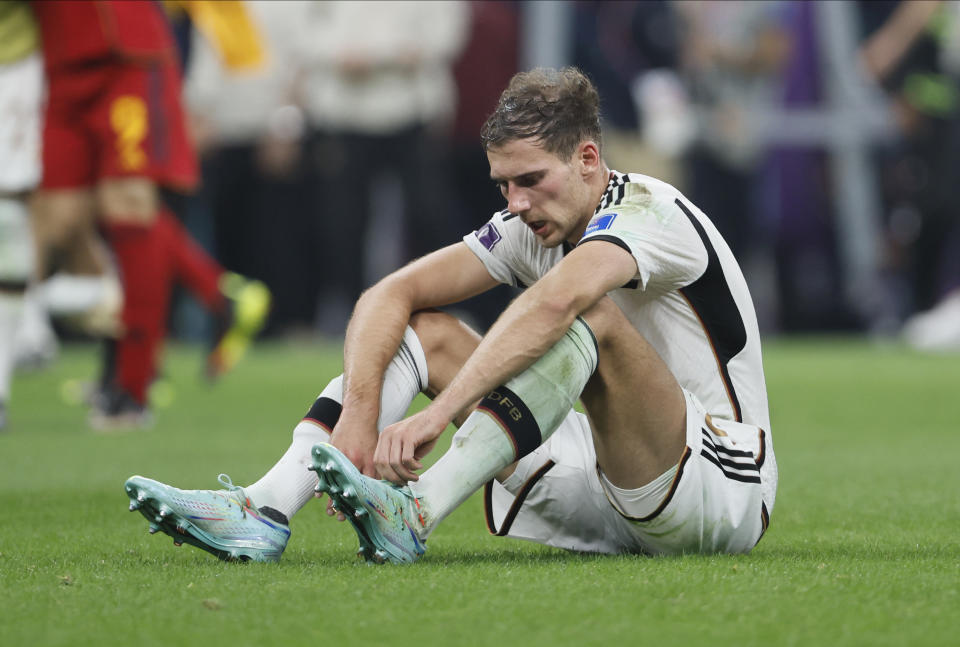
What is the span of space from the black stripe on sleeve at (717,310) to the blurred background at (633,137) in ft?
25.7

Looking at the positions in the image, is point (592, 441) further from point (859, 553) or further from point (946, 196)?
point (946, 196)

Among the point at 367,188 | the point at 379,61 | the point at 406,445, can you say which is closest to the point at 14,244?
the point at 406,445

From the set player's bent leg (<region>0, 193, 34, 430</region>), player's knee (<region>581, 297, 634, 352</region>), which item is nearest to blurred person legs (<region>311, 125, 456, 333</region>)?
player's bent leg (<region>0, 193, 34, 430</region>)

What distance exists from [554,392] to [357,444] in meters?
0.46

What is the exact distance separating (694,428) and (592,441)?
1.07 ft

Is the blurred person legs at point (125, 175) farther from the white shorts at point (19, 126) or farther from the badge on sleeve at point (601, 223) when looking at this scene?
the badge on sleeve at point (601, 223)

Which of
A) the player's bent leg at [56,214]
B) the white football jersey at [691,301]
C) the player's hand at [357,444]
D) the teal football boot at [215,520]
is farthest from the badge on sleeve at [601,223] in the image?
the player's bent leg at [56,214]

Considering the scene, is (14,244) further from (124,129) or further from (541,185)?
(541,185)

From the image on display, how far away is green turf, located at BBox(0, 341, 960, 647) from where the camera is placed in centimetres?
271

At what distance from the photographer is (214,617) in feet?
9.18

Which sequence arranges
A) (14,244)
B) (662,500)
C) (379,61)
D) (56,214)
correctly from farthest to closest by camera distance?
(379,61) < (56,214) < (14,244) < (662,500)

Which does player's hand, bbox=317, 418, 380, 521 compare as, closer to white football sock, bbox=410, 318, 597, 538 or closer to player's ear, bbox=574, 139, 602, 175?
white football sock, bbox=410, 318, 597, 538

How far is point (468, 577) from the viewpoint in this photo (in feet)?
10.6

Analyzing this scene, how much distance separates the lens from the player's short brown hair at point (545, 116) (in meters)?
3.51
